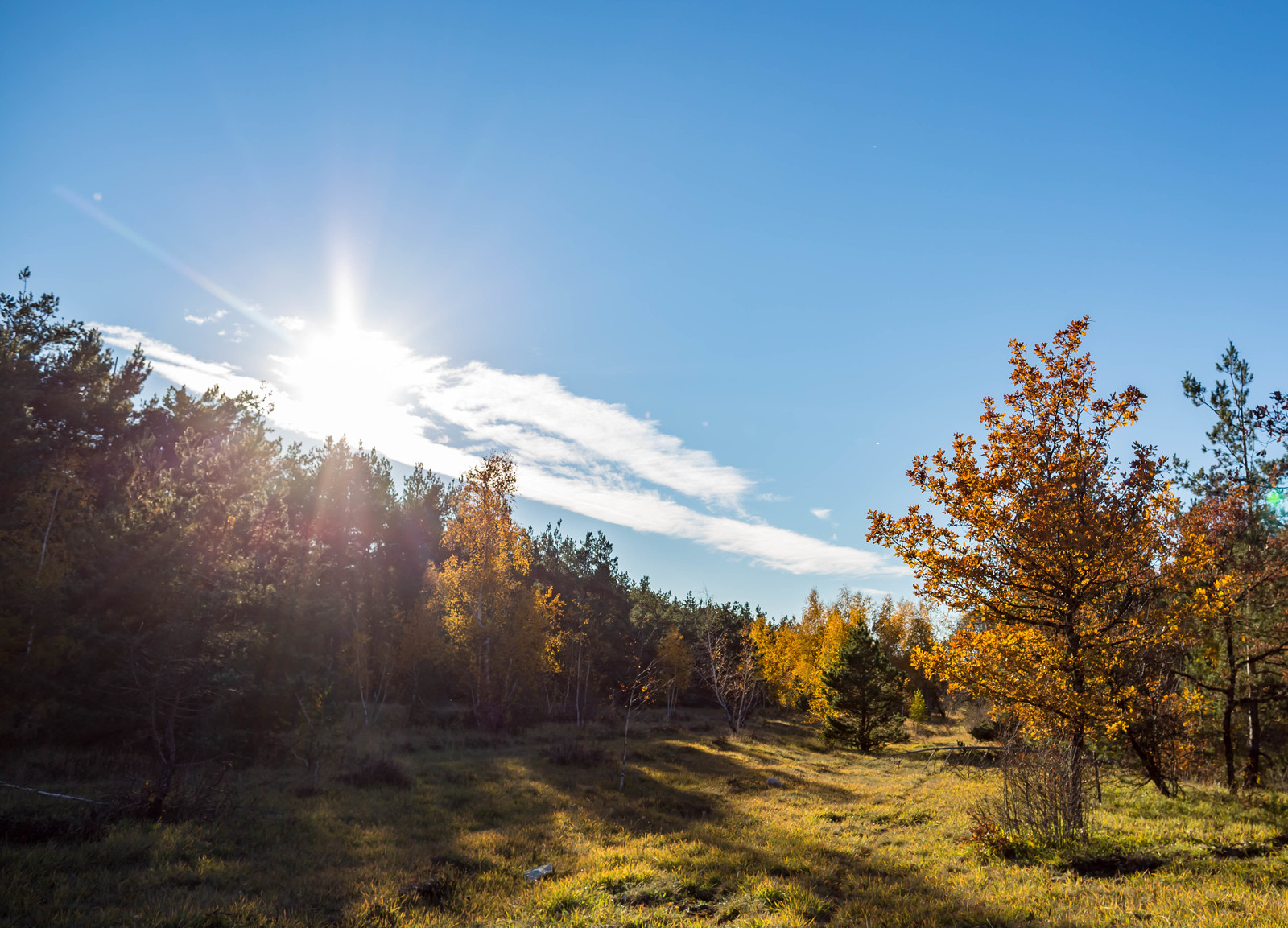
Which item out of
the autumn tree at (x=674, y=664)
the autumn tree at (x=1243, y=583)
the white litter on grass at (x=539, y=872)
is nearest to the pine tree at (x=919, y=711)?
the autumn tree at (x=674, y=664)

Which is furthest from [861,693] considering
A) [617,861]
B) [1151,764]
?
[617,861]

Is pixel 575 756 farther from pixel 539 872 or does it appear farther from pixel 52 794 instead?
pixel 52 794

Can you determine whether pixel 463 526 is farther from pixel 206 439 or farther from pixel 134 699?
pixel 134 699

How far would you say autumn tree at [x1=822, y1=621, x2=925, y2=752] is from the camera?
32500mm

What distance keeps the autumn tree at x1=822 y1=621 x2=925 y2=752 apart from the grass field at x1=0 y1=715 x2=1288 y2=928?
13833mm

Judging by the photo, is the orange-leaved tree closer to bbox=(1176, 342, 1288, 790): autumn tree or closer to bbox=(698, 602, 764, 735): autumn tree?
bbox=(1176, 342, 1288, 790): autumn tree

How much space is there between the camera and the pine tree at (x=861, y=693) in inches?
1280

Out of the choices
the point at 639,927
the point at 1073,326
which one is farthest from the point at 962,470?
the point at 639,927

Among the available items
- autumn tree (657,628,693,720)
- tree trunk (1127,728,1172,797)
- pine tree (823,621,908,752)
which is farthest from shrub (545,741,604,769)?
autumn tree (657,628,693,720)

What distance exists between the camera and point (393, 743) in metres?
24.7

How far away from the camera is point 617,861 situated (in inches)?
424

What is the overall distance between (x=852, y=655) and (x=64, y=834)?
32249mm

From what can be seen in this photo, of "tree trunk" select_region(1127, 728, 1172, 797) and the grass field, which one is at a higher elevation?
"tree trunk" select_region(1127, 728, 1172, 797)

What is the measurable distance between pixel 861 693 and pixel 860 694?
0.22 ft
